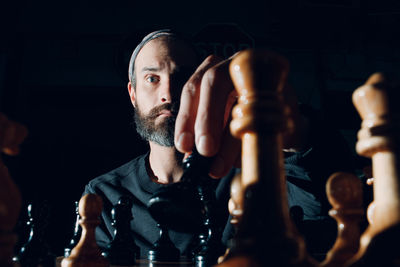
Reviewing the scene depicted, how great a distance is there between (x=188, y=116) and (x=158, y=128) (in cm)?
101

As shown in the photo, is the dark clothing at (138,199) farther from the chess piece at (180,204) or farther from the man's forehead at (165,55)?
the chess piece at (180,204)

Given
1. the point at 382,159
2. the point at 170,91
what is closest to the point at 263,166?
the point at 382,159

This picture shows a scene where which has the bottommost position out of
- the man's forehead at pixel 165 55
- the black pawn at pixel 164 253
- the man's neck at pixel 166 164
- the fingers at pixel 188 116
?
the black pawn at pixel 164 253

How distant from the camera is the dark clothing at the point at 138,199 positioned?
1.68m

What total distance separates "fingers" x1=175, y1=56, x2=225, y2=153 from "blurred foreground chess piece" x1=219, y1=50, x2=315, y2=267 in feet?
1.15

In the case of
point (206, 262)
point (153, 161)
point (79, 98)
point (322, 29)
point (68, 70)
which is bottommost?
point (206, 262)

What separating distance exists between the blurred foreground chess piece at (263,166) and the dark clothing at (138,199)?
4.10 ft

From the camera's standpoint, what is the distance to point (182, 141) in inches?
30.2

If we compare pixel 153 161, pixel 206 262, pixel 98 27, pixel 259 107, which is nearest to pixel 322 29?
pixel 98 27

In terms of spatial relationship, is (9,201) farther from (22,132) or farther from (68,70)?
(68,70)

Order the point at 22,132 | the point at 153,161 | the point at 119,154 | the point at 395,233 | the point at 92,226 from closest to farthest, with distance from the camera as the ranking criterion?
the point at 395,233
the point at 22,132
the point at 92,226
the point at 153,161
the point at 119,154

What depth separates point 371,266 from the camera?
0.35m

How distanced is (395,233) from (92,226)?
59cm

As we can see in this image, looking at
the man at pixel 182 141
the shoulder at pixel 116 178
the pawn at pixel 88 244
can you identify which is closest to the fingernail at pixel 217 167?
the man at pixel 182 141
